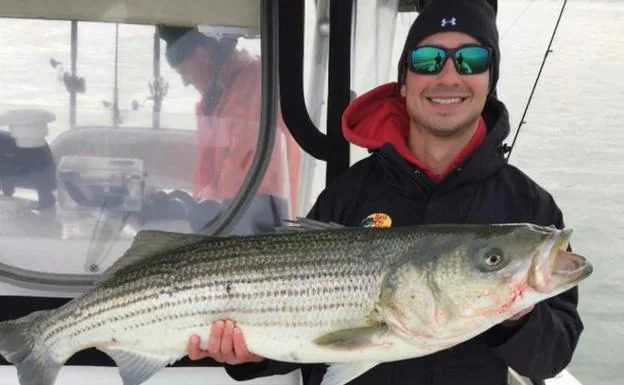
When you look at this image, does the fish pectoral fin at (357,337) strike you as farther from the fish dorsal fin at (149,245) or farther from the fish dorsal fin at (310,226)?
the fish dorsal fin at (149,245)

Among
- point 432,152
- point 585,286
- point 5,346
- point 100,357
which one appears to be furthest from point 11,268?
point 585,286

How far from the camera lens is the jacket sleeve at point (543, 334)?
7.08ft

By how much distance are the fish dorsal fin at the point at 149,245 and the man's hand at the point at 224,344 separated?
0.31 m

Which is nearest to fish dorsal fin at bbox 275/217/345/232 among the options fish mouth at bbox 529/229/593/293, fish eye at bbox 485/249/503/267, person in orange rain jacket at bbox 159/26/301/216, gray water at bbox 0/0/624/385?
fish eye at bbox 485/249/503/267

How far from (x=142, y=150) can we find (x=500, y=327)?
5.62 feet

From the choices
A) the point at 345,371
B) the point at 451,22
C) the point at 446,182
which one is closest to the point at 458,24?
the point at 451,22

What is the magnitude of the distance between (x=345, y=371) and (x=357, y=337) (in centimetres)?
17

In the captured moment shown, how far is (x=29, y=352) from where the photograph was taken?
98.6 inches

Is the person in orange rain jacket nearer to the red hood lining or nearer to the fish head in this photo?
the red hood lining

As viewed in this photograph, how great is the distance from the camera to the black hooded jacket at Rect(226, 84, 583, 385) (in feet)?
7.57

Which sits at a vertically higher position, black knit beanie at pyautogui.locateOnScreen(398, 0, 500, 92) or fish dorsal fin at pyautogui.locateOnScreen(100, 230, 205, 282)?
black knit beanie at pyautogui.locateOnScreen(398, 0, 500, 92)

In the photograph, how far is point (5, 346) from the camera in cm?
253

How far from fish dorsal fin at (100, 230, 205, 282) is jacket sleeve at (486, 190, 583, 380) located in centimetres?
95

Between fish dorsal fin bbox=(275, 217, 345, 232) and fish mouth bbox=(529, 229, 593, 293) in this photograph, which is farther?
fish dorsal fin bbox=(275, 217, 345, 232)
